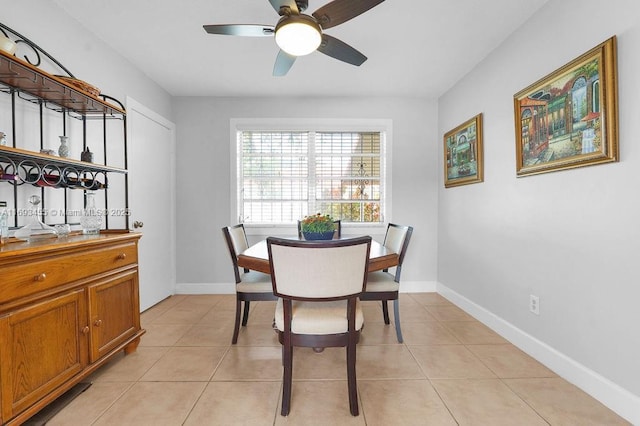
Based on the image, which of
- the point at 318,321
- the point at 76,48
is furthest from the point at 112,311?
the point at 76,48

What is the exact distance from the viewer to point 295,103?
380cm

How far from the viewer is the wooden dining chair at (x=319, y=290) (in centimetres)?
149

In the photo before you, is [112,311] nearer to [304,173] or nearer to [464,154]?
[304,173]

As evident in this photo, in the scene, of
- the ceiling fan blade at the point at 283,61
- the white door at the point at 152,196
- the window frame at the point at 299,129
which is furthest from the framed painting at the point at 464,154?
the white door at the point at 152,196

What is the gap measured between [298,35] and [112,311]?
2.07 metres

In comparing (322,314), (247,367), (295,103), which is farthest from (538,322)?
(295,103)

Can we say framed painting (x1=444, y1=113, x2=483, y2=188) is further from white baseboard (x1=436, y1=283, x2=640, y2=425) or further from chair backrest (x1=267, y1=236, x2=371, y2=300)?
chair backrest (x1=267, y1=236, x2=371, y2=300)

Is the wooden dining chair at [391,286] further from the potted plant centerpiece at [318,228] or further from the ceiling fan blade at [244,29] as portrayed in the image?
the ceiling fan blade at [244,29]

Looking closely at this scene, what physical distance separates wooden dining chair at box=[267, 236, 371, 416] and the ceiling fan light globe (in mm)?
1167

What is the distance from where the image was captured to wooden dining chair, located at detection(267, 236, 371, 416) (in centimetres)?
149

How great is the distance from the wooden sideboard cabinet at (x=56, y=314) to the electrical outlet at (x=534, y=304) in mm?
2906

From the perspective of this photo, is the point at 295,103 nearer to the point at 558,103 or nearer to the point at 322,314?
the point at 558,103

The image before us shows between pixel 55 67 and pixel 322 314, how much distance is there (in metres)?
2.51

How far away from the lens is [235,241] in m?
2.60
